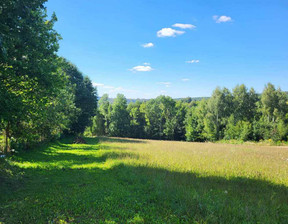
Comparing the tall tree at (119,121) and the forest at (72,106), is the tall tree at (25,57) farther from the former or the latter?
the tall tree at (119,121)

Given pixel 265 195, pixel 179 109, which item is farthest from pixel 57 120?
pixel 179 109

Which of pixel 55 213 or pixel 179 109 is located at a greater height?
pixel 179 109

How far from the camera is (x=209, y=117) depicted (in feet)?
176

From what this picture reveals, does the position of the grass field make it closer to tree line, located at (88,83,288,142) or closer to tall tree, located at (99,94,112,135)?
tree line, located at (88,83,288,142)

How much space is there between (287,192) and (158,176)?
16.8 feet

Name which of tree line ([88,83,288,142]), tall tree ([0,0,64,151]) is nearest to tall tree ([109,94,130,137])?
tree line ([88,83,288,142])

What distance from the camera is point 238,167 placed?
387 inches

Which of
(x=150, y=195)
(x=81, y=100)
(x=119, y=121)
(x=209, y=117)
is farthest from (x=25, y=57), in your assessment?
(x=119, y=121)

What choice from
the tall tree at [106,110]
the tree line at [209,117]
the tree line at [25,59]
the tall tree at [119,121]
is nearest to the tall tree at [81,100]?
the tree line at [209,117]

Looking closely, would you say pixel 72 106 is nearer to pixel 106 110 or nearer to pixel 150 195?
pixel 150 195

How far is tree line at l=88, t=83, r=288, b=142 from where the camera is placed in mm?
42875

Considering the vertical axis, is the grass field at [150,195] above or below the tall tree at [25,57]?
below

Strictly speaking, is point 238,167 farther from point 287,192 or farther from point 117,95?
point 117,95

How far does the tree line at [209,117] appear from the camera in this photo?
141 ft
